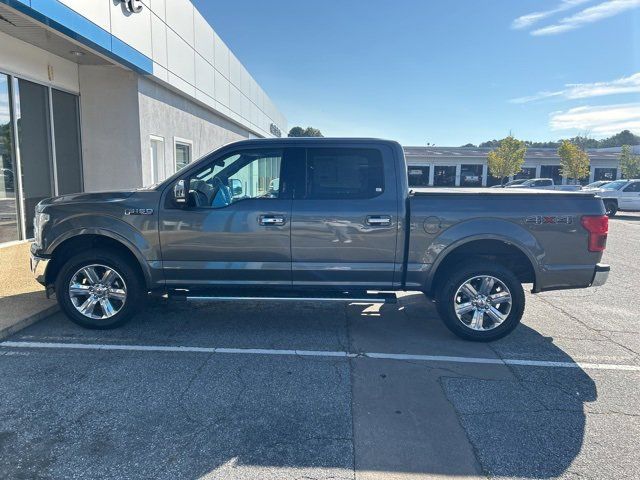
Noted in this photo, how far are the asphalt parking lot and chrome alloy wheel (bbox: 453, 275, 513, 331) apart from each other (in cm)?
29

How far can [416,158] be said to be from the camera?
1692 inches

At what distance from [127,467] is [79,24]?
795cm

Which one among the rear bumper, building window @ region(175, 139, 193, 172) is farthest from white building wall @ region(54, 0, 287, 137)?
the rear bumper

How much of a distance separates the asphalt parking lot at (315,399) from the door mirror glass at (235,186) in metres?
1.61

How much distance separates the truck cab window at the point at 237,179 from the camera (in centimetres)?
472

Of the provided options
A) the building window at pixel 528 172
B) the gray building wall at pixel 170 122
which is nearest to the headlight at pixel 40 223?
the gray building wall at pixel 170 122

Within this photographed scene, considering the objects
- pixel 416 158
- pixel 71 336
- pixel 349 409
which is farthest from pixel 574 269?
pixel 416 158

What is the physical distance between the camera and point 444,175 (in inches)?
1693

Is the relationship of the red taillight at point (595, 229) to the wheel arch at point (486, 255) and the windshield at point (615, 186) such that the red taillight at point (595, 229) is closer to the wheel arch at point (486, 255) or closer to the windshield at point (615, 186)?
the wheel arch at point (486, 255)

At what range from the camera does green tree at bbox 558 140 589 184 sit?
37.9m

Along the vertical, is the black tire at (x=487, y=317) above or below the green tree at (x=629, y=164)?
below

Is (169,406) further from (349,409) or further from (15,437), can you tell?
(349,409)

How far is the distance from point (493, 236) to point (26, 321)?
5.34 metres

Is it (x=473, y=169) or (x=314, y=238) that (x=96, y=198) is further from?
(x=473, y=169)
